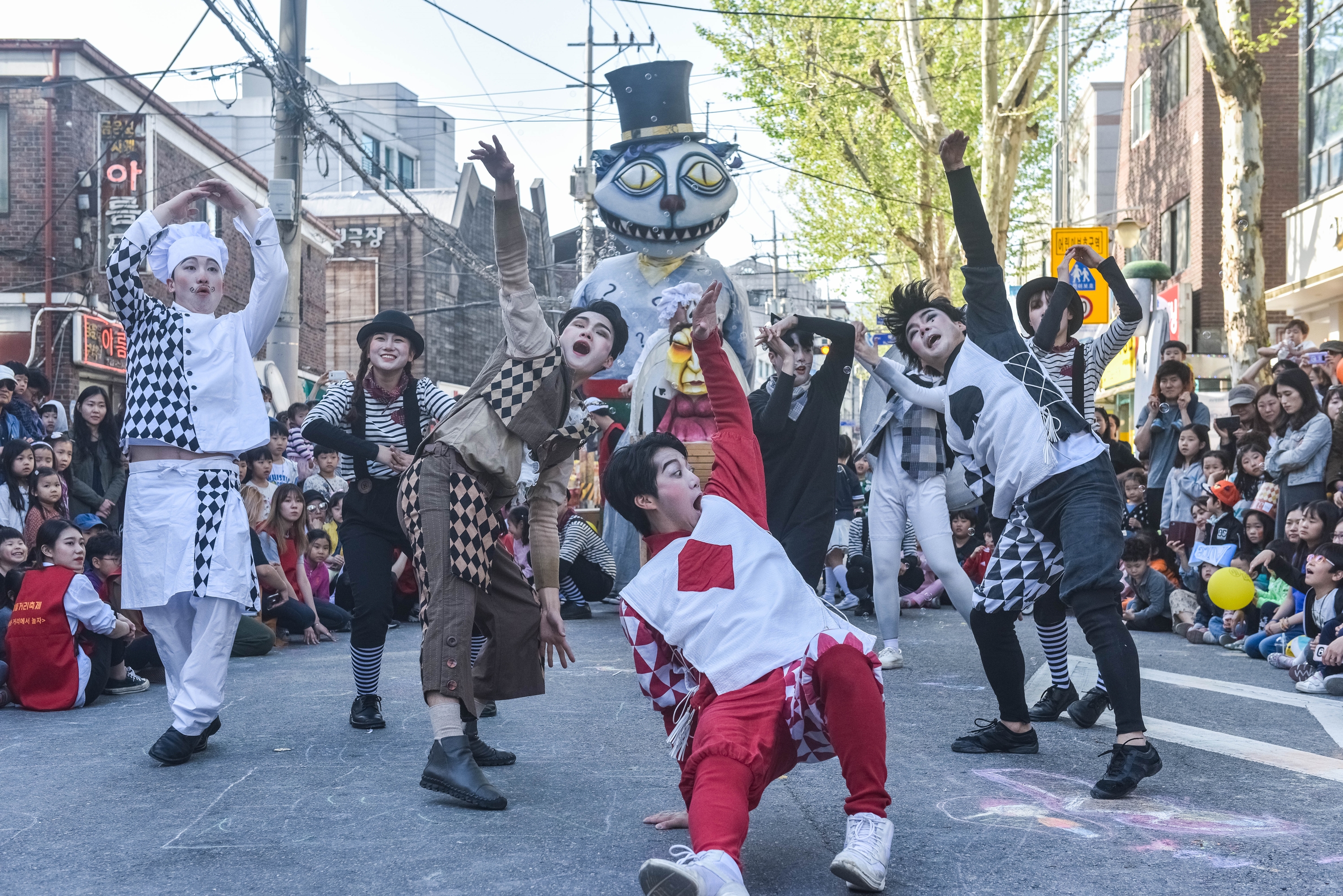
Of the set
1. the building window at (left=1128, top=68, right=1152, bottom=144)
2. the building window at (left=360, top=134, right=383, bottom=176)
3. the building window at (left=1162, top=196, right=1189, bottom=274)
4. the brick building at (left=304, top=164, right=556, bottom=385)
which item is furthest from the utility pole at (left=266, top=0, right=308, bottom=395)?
the building window at (left=360, top=134, right=383, bottom=176)

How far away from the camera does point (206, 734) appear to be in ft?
16.0

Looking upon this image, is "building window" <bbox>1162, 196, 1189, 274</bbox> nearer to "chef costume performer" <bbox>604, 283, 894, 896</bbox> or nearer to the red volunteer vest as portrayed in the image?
the red volunteer vest

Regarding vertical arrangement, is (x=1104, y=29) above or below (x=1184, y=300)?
above

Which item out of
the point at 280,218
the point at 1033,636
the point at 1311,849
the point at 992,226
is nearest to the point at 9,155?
the point at 280,218

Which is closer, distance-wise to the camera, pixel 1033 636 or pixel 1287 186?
pixel 1033 636

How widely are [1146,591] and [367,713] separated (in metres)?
6.37

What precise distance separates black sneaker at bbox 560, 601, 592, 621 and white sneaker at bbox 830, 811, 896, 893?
24.0 ft

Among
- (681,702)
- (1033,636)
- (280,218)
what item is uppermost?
(280,218)

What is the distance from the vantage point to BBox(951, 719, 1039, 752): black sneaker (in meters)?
4.81

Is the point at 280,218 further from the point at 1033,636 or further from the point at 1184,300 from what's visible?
the point at 1184,300

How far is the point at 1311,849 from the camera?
137 inches

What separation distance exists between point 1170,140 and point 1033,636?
1928 centimetres

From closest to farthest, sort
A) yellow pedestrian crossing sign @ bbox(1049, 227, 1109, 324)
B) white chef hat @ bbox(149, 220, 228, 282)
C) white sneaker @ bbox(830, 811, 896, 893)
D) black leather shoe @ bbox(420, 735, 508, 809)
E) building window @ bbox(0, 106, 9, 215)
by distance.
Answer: white sneaker @ bbox(830, 811, 896, 893), black leather shoe @ bbox(420, 735, 508, 809), white chef hat @ bbox(149, 220, 228, 282), yellow pedestrian crossing sign @ bbox(1049, 227, 1109, 324), building window @ bbox(0, 106, 9, 215)

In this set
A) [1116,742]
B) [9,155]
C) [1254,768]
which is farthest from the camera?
[9,155]
